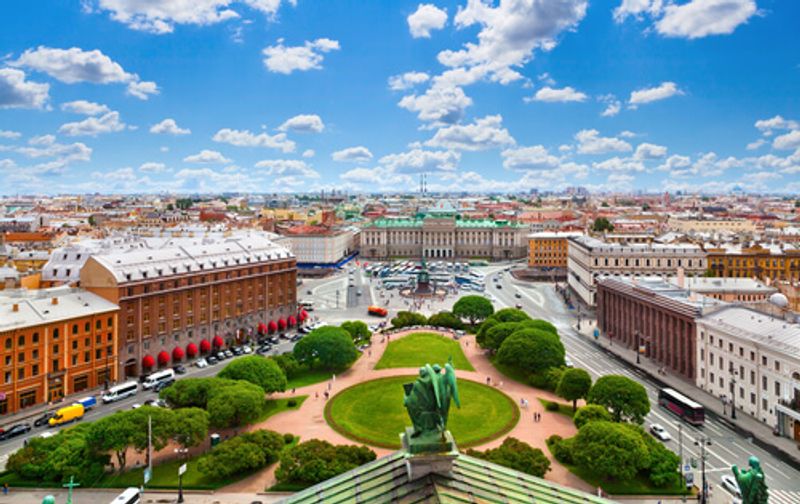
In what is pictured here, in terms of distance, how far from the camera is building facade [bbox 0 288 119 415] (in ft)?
216

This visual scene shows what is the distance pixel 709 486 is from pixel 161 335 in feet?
237

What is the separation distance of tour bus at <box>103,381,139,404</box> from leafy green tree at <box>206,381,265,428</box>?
19294 millimetres

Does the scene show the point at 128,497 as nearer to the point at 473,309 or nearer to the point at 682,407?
the point at 682,407

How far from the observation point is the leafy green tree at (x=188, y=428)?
51.1 m

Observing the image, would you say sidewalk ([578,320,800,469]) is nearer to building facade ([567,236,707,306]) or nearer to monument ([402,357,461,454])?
building facade ([567,236,707,306])

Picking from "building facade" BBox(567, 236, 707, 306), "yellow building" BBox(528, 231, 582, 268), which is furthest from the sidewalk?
"yellow building" BBox(528, 231, 582, 268)

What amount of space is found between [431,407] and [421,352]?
69.5 m

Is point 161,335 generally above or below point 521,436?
above

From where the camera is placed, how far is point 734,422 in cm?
6162

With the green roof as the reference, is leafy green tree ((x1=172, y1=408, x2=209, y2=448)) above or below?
below

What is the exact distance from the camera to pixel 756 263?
417 feet

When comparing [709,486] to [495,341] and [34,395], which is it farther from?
[34,395]

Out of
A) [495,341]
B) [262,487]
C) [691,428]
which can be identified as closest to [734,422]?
[691,428]

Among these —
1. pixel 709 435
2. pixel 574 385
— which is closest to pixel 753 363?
pixel 709 435
